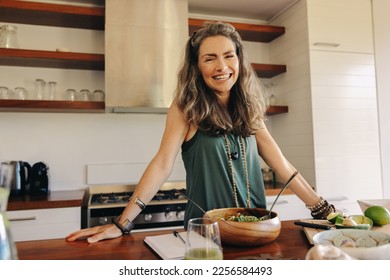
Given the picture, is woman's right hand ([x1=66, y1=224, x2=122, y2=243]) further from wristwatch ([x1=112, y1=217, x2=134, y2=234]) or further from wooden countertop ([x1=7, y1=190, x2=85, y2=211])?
wooden countertop ([x1=7, y1=190, x2=85, y2=211])

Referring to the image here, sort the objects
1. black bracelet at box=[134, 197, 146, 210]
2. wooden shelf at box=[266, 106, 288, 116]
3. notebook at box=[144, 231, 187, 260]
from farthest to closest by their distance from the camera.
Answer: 1. wooden shelf at box=[266, 106, 288, 116]
2. black bracelet at box=[134, 197, 146, 210]
3. notebook at box=[144, 231, 187, 260]

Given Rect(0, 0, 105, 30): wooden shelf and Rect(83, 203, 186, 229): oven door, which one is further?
Rect(0, 0, 105, 30): wooden shelf

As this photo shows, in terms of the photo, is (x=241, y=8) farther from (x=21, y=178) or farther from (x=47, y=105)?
(x=21, y=178)

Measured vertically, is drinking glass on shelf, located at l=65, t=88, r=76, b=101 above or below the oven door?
above

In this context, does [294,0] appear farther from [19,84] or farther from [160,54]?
[19,84]

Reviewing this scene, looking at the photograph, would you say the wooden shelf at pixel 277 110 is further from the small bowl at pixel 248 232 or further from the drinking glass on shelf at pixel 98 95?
the small bowl at pixel 248 232

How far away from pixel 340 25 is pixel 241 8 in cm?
64

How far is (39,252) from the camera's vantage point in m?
0.56

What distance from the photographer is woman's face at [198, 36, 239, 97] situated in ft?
2.72

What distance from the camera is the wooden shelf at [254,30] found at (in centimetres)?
180

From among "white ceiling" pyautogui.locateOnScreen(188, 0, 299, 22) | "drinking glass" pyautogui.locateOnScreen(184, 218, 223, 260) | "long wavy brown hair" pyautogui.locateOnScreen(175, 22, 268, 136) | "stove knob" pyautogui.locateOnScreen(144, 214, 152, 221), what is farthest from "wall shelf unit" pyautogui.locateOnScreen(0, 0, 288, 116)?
"drinking glass" pyautogui.locateOnScreen(184, 218, 223, 260)

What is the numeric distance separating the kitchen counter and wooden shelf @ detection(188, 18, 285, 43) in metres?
1.49
